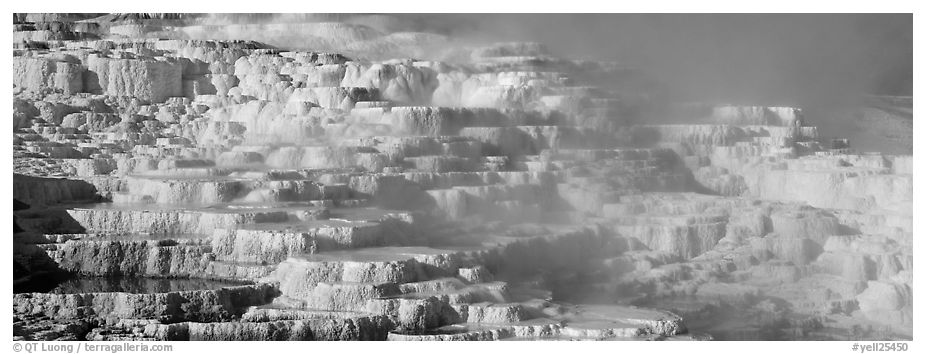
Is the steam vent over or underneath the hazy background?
underneath

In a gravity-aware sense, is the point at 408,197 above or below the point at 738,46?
below

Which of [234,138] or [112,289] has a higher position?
[234,138]

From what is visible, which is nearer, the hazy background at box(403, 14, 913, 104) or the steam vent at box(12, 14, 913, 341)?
the steam vent at box(12, 14, 913, 341)

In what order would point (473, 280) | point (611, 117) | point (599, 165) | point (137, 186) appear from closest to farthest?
point (473, 280) < point (137, 186) < point (599, 165) < point (611, 117)

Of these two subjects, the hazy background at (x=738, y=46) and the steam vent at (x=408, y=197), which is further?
the hazy background at (x=738, y=46)

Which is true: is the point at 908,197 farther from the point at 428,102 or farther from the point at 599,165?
→ the point at 428,102

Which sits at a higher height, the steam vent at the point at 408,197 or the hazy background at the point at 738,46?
the hazy background at the point at 738,46

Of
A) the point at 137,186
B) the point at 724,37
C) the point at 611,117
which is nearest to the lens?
the point at 137,186

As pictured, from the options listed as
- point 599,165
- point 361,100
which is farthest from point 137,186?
point 599,165
